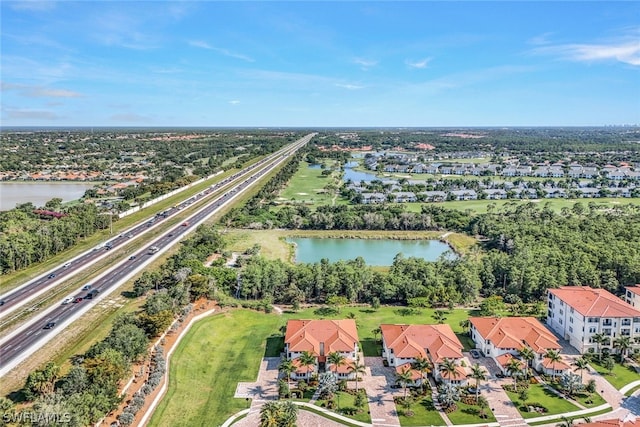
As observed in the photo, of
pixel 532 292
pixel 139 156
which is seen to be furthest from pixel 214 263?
pixel 139 156

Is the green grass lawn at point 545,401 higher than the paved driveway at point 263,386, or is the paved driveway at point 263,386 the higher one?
the paved driveway at point 263,386

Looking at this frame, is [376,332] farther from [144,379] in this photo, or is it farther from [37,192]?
[37,192]

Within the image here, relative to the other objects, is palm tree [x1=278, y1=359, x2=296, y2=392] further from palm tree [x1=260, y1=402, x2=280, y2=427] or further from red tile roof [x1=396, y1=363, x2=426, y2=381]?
red tile roof [x1=396, y1=363, x2=426, y2=381]

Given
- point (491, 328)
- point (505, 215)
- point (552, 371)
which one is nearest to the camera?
point (552, 371)

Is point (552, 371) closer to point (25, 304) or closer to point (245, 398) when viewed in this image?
point (245, 398)

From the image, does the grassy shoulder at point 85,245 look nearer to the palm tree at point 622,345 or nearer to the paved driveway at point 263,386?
the paved driveway at point 263,386

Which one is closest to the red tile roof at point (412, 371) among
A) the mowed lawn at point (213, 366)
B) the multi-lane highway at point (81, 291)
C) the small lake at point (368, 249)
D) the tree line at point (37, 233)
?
the mowed lawn at point (213, 366)
